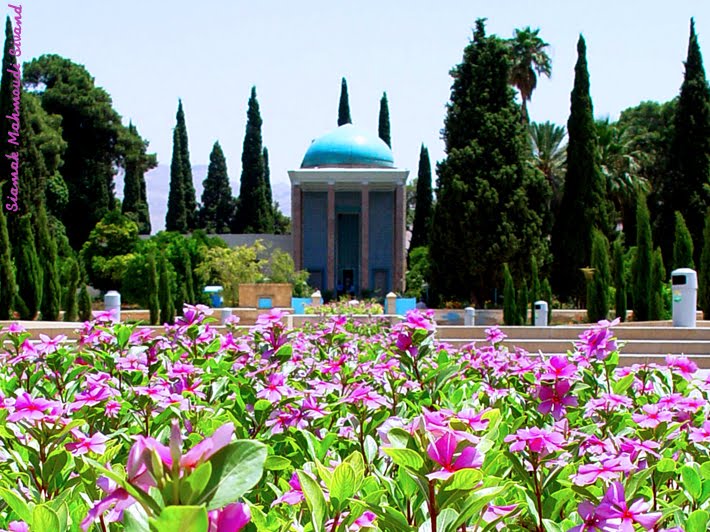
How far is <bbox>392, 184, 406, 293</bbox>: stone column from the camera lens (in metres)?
27.7

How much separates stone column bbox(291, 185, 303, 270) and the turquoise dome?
1454 millimetres

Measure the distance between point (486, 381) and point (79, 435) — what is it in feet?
5.84

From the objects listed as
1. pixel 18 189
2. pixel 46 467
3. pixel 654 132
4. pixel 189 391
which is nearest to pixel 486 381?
pixel 189 391

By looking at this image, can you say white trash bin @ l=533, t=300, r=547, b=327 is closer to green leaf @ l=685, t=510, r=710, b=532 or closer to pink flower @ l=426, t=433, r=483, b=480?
green leaf @ l=685, t=510, r=710, b=532

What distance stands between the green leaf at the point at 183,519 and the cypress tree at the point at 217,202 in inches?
1481

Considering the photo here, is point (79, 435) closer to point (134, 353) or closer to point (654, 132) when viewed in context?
point (134, 353)

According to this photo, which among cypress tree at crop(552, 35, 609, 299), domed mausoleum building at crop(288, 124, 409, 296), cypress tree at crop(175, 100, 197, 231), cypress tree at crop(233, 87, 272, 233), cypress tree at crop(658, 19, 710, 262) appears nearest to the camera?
cypress tree at crop(552, 35, 609, 299)

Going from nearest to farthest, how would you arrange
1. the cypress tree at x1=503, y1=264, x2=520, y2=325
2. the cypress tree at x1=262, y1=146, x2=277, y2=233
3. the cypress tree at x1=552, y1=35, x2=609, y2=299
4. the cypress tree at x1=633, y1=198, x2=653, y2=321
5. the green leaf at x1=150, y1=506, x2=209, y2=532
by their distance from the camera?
the green leaf at x1=150, y1=506, x2=209, y2=532
the cypress tree at x1=633, y1=198, x2=653, y2=321
the cypress tree at x1=503, y1=264, x2=520, y2=325
the cypress tree at x1=552, y1=35, x2=609, y2=299
the cypress tree at x1=262, y1=146, x2=277, y2=233

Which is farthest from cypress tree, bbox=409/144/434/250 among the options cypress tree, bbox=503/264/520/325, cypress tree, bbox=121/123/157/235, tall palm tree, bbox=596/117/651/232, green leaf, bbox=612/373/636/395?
green leaf, bbox=612/373/636/395

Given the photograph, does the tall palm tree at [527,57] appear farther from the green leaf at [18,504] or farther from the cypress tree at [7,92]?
the green leaf at [18,504]

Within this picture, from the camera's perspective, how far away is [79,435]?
1626 millimetres

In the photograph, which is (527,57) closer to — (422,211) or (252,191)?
(422,211)

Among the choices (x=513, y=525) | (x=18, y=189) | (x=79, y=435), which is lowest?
(x=513, y=525)

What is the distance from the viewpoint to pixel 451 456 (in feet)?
3.31
